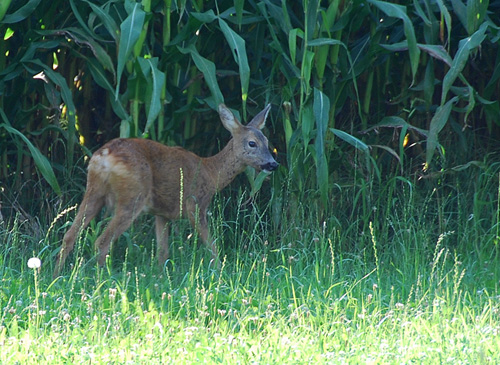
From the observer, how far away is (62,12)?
6855mm

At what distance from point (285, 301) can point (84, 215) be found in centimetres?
192

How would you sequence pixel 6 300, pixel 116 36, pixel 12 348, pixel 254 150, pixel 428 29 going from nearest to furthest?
pixel 12 348, pixel 6 300, pixel 116 36, pixel 428 29, pixel 254 150

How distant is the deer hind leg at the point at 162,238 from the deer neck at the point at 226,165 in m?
0.59

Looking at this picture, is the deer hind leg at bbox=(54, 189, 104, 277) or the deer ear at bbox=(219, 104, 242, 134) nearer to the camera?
the deer hind leg at bbox=(54, 189, 104, 277)

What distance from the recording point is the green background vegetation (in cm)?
403

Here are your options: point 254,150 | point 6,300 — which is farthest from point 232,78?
point 6,300

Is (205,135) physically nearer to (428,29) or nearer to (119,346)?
(428,29)

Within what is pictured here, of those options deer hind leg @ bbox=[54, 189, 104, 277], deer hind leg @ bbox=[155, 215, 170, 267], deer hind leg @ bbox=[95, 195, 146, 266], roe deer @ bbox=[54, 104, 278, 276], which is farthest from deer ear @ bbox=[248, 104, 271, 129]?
deer hind leg @ bbox=[54, 189, 104, 277]

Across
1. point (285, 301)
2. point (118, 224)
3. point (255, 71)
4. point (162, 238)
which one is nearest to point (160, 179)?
point (162, 238)

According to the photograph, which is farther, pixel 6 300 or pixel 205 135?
pixel 205 135

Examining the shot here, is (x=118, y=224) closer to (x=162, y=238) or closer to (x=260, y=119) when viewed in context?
(x=162, y=238)

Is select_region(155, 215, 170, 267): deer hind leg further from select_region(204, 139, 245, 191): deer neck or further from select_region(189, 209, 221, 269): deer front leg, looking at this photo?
select_region(204, 139, 245, 191): deer neck

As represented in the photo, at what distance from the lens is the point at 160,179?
21.4ft

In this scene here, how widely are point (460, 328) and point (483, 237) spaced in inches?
88.0
